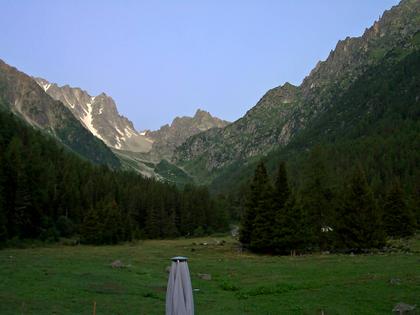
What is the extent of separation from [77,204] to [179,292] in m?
97.3

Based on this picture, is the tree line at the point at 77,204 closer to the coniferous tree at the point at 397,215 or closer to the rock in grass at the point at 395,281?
the coniferous tree at the point at 397,215

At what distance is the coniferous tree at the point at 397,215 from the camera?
256 feet

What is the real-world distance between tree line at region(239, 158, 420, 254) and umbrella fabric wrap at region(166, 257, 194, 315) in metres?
49.5

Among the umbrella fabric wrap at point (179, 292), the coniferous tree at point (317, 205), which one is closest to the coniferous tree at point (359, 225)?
the coniferous tree at point (317, 205)

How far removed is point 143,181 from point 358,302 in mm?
151128

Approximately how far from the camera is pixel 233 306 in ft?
84.9

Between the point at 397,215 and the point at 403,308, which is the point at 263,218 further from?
the point at 403,308

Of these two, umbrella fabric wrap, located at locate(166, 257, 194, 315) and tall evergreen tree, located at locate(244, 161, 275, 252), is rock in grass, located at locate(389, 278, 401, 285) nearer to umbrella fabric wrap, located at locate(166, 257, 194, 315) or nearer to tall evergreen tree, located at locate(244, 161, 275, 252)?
umbrella fabric wrap, located at locate(166, 257, 194, 315)

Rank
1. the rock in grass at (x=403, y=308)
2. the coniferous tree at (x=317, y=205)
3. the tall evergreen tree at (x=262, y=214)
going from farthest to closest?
the coniferous tree at (x=317, y=205), the tall evergreen tree at (x=262, y=214), the rock in grass at (x=403, y=308)

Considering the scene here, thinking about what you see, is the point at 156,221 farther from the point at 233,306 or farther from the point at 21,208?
the point at 233,306

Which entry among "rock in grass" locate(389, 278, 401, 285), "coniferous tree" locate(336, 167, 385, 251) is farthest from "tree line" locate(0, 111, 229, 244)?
"rock in grass" locate(389, 278, 401, 285)

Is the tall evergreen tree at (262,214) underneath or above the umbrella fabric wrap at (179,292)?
above

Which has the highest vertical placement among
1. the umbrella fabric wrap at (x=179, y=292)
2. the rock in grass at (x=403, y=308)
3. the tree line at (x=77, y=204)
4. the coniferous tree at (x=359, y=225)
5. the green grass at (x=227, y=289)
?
the tree line at (x=77, y=204)

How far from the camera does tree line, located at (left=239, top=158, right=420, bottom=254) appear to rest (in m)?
60.7
